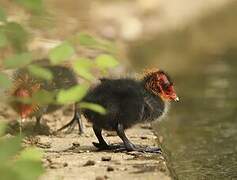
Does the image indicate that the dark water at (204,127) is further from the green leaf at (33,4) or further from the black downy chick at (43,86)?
the green leaf at (33,4)

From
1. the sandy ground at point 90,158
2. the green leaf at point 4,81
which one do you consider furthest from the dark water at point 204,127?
the green leaf at point 4,81

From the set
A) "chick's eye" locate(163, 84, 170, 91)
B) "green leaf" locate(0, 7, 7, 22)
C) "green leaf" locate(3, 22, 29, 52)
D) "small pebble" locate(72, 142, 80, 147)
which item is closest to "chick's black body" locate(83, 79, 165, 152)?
"chick's eye" locate(163, 84, 170, 91)

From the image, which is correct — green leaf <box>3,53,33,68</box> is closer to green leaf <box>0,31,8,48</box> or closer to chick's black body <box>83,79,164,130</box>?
green leaf <box>0,31,8,48</box>

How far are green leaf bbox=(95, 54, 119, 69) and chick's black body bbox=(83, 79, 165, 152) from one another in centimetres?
240

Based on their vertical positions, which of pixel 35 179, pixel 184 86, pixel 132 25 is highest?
pixel 132 25

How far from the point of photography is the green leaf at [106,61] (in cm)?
321

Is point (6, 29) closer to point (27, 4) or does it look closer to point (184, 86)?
point (27, 4)

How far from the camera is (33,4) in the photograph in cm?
323

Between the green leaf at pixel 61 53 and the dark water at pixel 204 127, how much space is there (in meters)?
2.65

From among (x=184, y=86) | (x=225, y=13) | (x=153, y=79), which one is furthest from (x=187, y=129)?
(x=225, y=13)

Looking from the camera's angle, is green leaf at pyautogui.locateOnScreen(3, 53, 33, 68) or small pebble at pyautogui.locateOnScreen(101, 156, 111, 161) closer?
green leaf at pyautogui.locateOnScreen(3, 53, 33, 68)

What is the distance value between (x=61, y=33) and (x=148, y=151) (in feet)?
22.0

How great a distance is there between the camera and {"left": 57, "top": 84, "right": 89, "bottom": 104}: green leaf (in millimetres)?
3156

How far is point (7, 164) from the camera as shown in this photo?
2959mm
